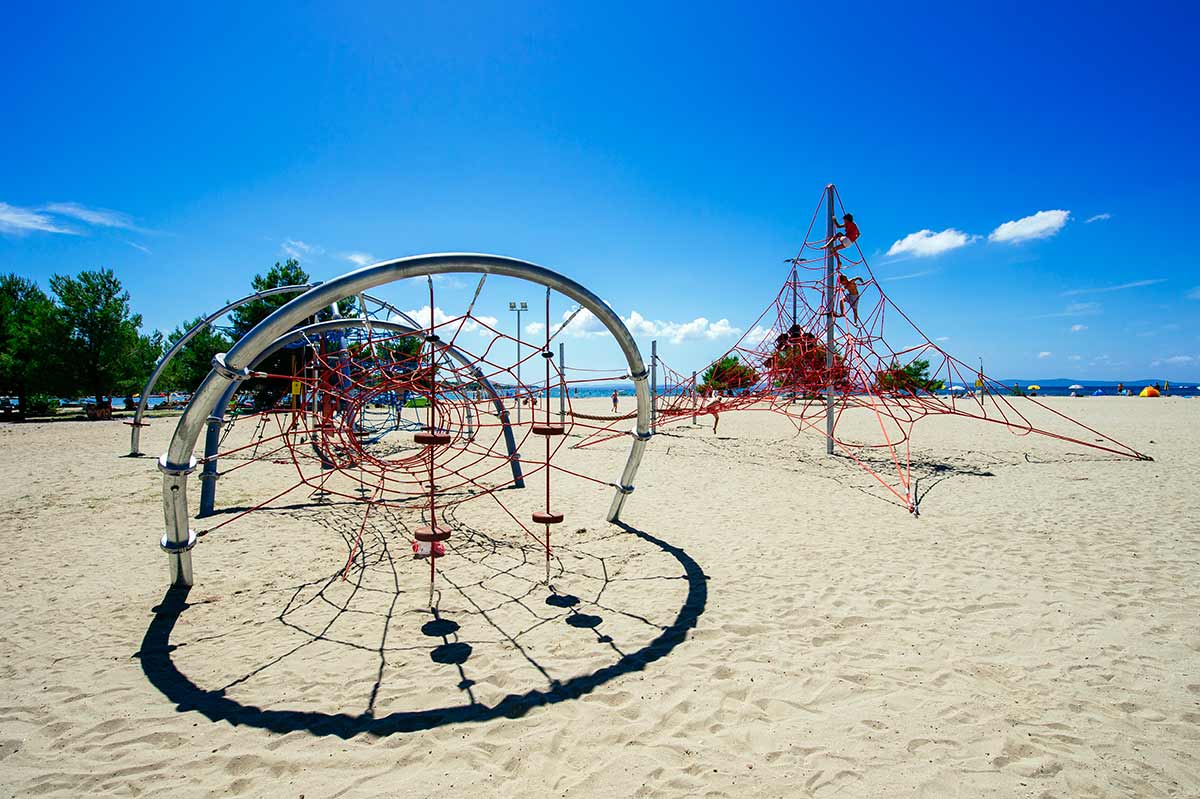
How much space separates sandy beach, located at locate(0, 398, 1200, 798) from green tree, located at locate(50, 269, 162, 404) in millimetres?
24661

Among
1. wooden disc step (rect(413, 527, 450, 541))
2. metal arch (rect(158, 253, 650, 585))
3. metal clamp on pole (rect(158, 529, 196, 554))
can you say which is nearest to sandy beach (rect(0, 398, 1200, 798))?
metal clamp on pole (rect(158, 529, 196, 554))

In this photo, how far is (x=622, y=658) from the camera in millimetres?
3816

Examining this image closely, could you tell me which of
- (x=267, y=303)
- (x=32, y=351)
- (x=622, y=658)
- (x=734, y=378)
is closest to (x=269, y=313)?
(x=267, y=303)

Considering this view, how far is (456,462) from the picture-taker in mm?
13117

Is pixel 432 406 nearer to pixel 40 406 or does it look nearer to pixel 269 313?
pixel 269 313

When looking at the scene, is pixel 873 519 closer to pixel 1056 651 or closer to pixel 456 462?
pixel 1056 651

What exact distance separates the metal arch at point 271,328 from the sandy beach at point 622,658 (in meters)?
0.80

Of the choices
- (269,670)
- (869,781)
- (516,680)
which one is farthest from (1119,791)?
(269,670)

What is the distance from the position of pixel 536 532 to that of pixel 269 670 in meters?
3.62

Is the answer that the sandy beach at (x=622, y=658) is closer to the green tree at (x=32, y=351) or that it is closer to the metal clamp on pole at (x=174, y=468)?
the metal clamp on pole at (x=174, y=468)

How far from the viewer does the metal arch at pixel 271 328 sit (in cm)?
378

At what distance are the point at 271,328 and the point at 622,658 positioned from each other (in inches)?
137

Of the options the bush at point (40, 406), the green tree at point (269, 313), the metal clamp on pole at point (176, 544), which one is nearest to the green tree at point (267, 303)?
the green tree at point (269, 313)

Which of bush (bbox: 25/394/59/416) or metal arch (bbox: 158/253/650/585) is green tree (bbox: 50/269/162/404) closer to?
bush (bbox: 25/394/59/416)
